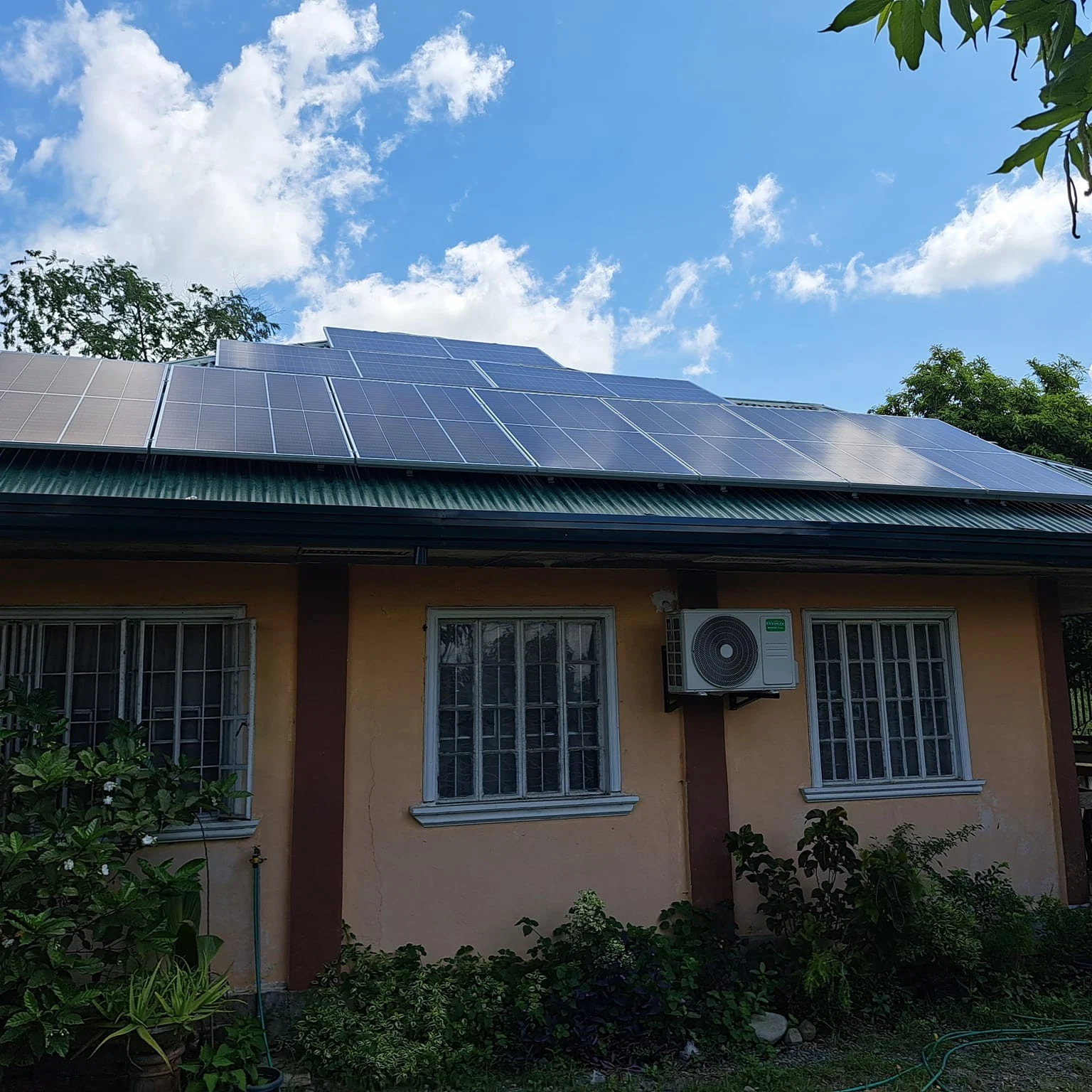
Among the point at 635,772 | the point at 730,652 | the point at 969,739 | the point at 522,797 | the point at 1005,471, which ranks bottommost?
the point at 522,797

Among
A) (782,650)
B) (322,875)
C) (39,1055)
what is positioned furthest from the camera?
(782,650)

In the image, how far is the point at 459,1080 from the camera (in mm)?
4496

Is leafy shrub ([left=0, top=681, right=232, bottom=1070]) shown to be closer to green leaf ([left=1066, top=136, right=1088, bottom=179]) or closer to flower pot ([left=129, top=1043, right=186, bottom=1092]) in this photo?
flower pot ([left=129, top=1043, right=186, bottom=1092])

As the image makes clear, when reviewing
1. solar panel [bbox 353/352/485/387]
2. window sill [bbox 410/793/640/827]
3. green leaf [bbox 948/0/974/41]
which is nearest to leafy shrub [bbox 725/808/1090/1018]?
window sill [bbox 410/793/640/827]

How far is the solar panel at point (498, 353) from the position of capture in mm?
9477

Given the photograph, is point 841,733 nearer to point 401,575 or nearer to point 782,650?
point 782,650

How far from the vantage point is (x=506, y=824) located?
564 centimetres

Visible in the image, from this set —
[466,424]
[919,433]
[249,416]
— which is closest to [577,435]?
[466,424]

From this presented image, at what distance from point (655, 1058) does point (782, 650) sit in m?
2.61

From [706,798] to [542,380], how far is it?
13.7 feet

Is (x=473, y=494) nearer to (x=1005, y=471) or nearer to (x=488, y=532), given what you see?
(x=488, y=532)

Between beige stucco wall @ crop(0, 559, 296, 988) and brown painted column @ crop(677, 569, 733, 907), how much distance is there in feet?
8.65

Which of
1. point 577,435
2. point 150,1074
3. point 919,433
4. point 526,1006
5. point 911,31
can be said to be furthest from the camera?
point 919,433

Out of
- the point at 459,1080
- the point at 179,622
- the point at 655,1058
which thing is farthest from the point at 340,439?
the point at 655,1058
